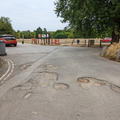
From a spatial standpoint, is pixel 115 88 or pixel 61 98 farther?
pixel 115 88

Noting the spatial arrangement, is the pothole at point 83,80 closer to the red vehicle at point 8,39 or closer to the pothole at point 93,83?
the pothole at point 93,83

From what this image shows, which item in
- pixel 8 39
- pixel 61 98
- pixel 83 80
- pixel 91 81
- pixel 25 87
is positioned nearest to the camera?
pixel 61 98

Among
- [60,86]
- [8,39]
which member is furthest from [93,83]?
[8,39]

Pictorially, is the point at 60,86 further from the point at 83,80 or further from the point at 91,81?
the point at 91,81

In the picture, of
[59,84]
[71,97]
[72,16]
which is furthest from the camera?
[72,16]

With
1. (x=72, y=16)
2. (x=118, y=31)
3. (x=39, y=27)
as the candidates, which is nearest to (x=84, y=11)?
(x=72, y=16)

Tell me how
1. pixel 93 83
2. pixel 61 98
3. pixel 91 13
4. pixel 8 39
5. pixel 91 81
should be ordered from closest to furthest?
pixel 61 98 < pixel 93 83 < pixel 91 81 < pixel 91 13 < pixel 8 39

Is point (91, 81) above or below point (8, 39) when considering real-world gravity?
below

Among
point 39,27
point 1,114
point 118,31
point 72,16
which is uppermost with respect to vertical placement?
point 39,27

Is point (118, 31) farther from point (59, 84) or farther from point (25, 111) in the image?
point (25, 111)

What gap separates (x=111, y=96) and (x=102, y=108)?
29.0 inches

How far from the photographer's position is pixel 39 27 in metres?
104

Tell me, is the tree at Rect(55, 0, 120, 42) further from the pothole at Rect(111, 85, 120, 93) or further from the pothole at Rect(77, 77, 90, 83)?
the pothole at Rect(111, 85, 120, 93)

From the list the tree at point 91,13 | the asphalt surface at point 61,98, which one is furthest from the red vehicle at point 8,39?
the asphalt surface at point 61,98
